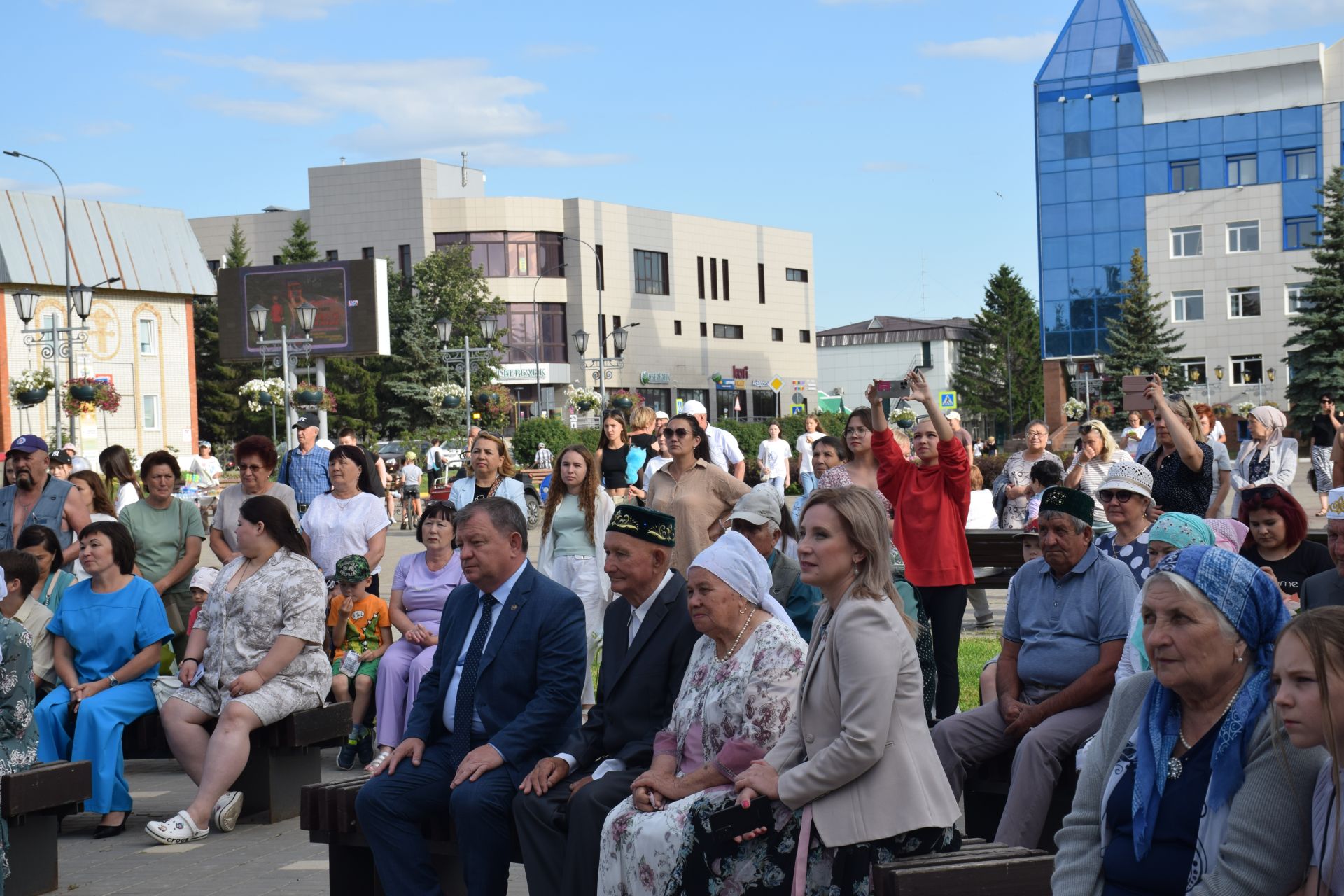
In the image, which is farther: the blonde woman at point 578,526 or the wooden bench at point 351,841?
the blonde woman at point 578,526

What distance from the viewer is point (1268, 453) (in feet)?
48.7

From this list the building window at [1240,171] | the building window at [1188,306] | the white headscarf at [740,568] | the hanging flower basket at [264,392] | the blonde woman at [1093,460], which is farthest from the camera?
the building window at [1188,306]

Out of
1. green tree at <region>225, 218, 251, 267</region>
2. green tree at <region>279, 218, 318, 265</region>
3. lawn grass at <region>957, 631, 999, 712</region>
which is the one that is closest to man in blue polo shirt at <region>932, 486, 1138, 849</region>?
lawn grass at <region>957, 631, 999, 712</region>

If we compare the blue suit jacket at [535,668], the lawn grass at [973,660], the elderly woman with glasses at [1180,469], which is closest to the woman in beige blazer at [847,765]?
the blue suit jacket at [535,668]

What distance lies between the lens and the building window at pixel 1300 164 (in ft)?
220

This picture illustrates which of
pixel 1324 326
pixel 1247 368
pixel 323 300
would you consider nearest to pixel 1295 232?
pixel 1247 368

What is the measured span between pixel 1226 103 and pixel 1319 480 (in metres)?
57.1

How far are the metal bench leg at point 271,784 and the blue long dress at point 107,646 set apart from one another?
2.13 ft

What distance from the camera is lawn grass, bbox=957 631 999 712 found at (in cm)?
949

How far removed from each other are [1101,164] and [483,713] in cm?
7053

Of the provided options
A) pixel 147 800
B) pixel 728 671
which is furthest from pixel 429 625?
pixel 728 671

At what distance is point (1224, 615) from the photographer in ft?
11.4

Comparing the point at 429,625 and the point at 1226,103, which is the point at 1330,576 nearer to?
the point at 429,625

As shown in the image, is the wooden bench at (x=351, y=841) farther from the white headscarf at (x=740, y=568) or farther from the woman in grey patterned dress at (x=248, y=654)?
the woman in grey patterned dress at (x=248, y=654)
